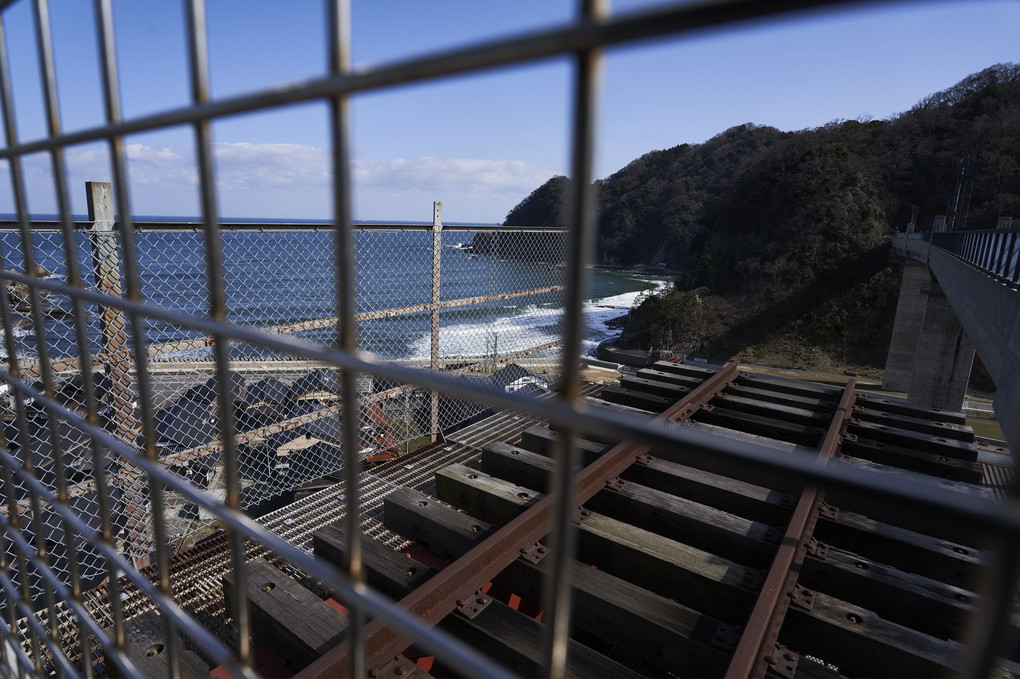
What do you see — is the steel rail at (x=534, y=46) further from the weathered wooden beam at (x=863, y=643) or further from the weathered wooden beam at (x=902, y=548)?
the weathered wooden beam at (x=902, y=548)

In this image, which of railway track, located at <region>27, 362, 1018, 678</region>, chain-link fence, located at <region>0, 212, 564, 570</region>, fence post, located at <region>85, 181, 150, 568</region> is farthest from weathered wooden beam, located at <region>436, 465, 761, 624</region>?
fence post, located at <region>85, 181, 150, 568</region>

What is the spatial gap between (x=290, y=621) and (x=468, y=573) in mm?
716

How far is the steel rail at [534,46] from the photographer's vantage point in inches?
18.9

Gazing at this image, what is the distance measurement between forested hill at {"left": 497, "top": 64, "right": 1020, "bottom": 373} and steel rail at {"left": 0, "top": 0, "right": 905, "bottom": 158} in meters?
32.5

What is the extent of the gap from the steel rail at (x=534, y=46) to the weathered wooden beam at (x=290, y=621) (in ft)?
6.29

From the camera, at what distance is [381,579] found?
2.54m

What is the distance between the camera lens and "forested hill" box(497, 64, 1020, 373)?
35375 mm

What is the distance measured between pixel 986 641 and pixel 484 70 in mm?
706

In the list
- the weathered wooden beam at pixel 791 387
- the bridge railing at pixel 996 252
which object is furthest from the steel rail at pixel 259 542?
the bridge railing at pixel 996 252

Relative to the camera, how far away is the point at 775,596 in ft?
7.55

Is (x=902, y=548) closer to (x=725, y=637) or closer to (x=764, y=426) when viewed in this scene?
(x=725, y=637)

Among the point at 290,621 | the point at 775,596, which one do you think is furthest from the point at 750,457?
the point at 290,621

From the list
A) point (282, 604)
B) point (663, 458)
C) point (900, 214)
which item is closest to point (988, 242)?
point (663, 458)

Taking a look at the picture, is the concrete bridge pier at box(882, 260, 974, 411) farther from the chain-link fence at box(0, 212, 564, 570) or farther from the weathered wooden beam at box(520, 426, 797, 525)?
the weathered wooden beam at box(520, 426, 797, 525)
